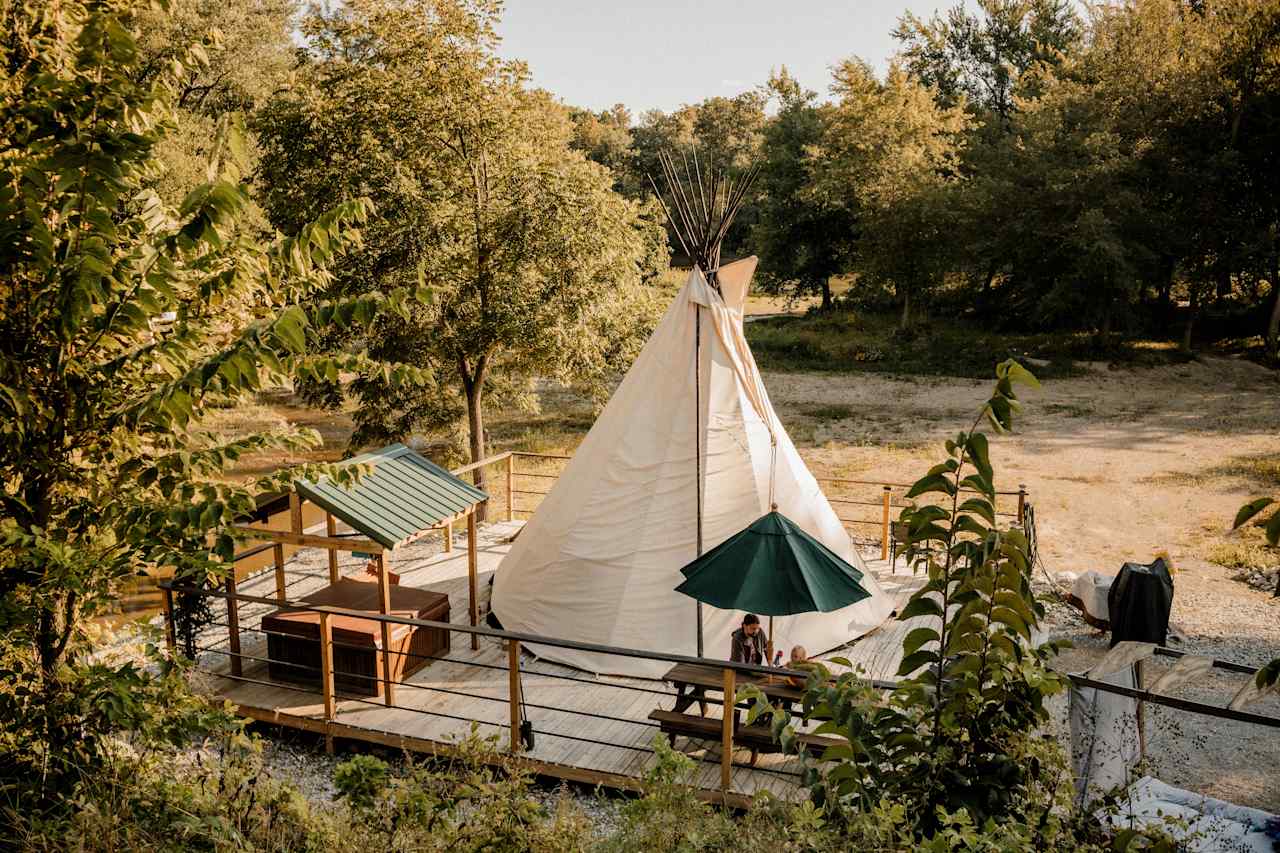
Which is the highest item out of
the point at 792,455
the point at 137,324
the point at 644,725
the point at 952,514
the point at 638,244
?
the point at 638,244

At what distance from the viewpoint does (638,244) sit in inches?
667

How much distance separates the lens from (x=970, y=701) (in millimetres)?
4137

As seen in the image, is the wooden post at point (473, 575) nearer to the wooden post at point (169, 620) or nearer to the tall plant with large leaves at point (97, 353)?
the wooden post at point (169, 620)

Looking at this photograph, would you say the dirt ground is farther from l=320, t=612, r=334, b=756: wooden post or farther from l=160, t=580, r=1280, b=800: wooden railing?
l=320, t=612, r=334, b=756: wooden post

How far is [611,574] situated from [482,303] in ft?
23.1

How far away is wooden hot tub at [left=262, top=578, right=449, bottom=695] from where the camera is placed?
918 cm

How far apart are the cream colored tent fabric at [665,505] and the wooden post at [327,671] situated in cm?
235

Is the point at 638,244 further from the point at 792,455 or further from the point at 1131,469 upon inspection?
the point at 1131,469

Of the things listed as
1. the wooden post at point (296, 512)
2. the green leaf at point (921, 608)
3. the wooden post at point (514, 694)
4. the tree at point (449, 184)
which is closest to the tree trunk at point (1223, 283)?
the tree at point (449, 184)

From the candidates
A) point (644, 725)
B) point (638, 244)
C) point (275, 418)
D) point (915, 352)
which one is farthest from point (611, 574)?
point (915, 352)

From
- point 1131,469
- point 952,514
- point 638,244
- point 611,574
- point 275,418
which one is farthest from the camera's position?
point 275,418

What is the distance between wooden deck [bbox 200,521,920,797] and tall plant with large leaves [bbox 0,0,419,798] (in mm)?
3150

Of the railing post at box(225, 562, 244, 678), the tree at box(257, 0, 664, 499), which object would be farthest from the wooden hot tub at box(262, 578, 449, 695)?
the tree at box(257, 0, 664, 499)

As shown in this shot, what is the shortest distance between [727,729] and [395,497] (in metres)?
4.14
